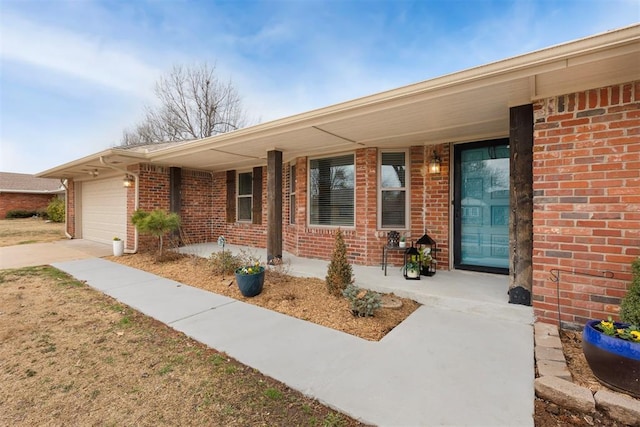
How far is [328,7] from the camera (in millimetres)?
6980

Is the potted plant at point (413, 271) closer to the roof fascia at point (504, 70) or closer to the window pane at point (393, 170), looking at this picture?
the window pane at point (393, 170)

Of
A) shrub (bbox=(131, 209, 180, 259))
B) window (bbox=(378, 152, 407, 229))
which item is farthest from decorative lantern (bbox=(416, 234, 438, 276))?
shrub (bbox=(131, 209, 180, 259))

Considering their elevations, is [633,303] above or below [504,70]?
below

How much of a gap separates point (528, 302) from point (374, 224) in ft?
8.82

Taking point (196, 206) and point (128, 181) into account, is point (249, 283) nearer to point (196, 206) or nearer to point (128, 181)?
point (196, 206)

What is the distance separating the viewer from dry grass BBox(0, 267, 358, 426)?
180 cm

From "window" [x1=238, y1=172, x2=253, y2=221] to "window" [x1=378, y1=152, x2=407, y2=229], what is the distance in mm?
4158

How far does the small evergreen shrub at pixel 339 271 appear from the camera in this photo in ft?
12.9

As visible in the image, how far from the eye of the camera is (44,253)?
304 inches

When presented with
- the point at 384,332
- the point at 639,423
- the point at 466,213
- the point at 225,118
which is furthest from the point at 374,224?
the point at 225,118

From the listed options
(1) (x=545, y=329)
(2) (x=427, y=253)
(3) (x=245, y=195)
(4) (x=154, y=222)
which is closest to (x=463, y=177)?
(2) (x=427, y=253)

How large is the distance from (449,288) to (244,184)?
6242mm

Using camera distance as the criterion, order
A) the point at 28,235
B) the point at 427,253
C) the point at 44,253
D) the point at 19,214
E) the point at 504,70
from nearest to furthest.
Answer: the point at 504,70 → the point at 427,253 → the point at 44,253 → the point at 28,235 → the point at 19,214

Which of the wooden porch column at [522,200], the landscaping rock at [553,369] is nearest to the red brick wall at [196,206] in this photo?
the wooden porch column at [522,200]
